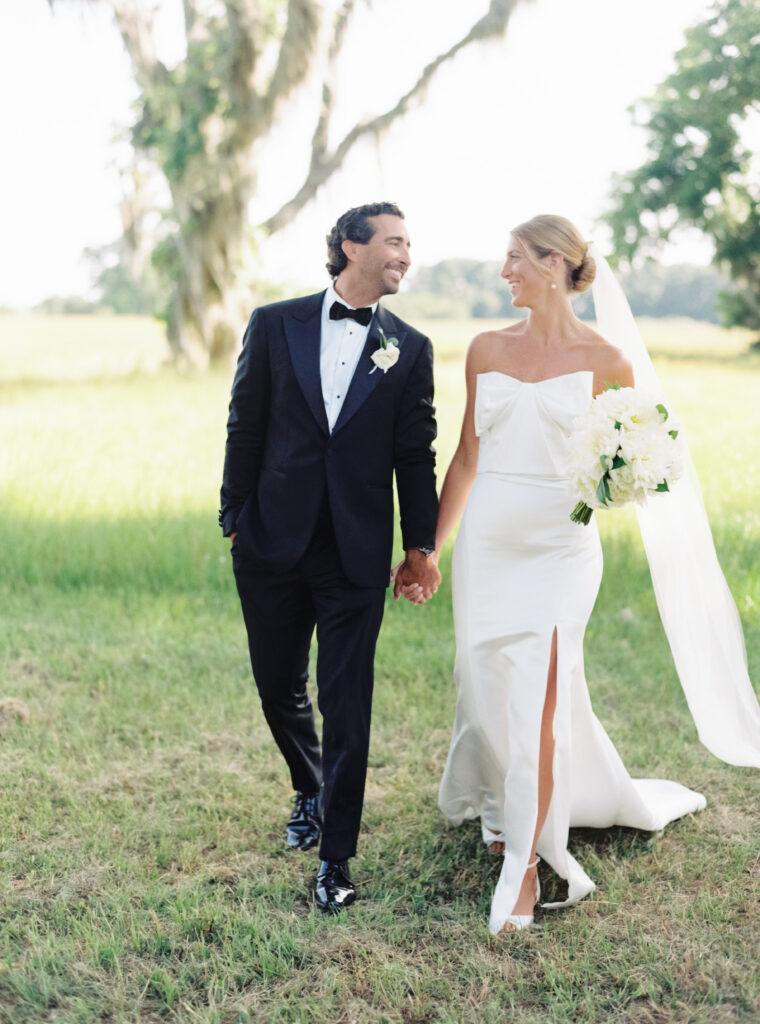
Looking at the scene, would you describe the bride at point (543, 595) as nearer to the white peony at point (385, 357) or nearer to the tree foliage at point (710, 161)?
the white peony at point (385, 357)

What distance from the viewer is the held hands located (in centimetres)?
408

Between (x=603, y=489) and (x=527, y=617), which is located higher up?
(x=603, y=489)

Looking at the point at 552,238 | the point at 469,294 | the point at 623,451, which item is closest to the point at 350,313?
the point at 552,238

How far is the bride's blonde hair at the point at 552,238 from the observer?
13.2ft

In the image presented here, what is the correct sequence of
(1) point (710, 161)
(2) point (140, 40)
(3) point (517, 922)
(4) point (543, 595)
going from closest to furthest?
(3) point (517, 922) < (4) point (543, 595) < (2) point (140, 40) < (1) point (710, 161)

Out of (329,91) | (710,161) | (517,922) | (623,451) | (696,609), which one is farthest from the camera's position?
(710,161)

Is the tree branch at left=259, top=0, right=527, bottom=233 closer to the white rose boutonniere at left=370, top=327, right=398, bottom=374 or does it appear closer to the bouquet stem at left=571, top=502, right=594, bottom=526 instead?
the white rose boutonniere at left=370, top=327, right=398, bottom=374

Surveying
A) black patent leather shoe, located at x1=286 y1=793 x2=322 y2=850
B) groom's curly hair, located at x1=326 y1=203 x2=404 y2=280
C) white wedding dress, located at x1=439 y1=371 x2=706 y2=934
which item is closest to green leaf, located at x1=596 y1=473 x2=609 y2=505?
white wedding dress, located at x1=439 y1=371 x2=706 y2=934

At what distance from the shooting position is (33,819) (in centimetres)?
467

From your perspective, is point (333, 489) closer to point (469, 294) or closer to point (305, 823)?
point (305, 823)

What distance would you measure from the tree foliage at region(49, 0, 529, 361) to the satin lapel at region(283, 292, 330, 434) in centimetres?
1571

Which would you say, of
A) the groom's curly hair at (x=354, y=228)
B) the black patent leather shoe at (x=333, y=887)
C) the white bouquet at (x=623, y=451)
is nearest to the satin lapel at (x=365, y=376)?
the groom's curly hair at (x=354, y=228)

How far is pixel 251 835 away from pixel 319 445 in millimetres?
1864

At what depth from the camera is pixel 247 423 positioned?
13.1 feet
